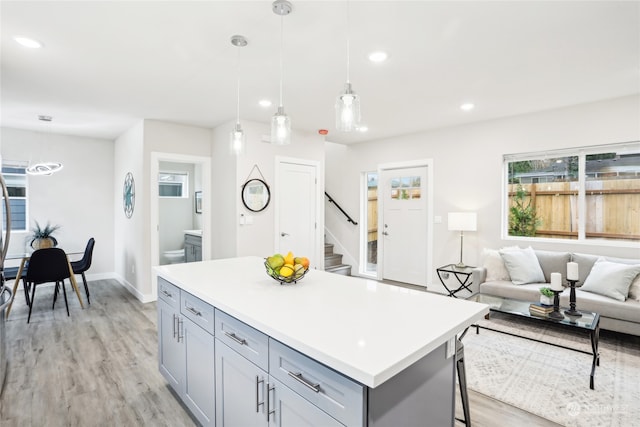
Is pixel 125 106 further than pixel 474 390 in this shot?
Yes

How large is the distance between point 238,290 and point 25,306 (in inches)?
177

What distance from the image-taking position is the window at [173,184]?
7.01 meters

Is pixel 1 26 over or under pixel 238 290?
over

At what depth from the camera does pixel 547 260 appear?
4023 mm

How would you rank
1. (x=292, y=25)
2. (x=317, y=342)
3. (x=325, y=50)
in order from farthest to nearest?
1. (x=325, y=50)
2. (x=292, y=25)
3. (x=317, y=342)

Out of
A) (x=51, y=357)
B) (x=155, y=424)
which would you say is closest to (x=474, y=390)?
(x=155, y=424)

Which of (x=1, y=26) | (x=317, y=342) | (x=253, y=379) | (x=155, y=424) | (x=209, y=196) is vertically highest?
(x=1, y=26)

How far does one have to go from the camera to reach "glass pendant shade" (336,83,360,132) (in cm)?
184

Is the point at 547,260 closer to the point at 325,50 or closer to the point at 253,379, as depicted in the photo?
the point at 325,50

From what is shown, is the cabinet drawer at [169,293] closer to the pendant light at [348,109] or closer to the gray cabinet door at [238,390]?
the gray cabinet door at [238,390]

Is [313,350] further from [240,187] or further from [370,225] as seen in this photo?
[370,225]

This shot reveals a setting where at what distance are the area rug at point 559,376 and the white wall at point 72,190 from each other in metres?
6.22

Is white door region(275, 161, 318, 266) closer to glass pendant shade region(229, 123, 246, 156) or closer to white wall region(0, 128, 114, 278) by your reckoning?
glass pendant shade region(229, 123, 246, 156)

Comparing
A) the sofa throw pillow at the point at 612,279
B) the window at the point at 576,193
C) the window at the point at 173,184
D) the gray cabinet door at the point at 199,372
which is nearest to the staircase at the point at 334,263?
the window at the point at 576,193
